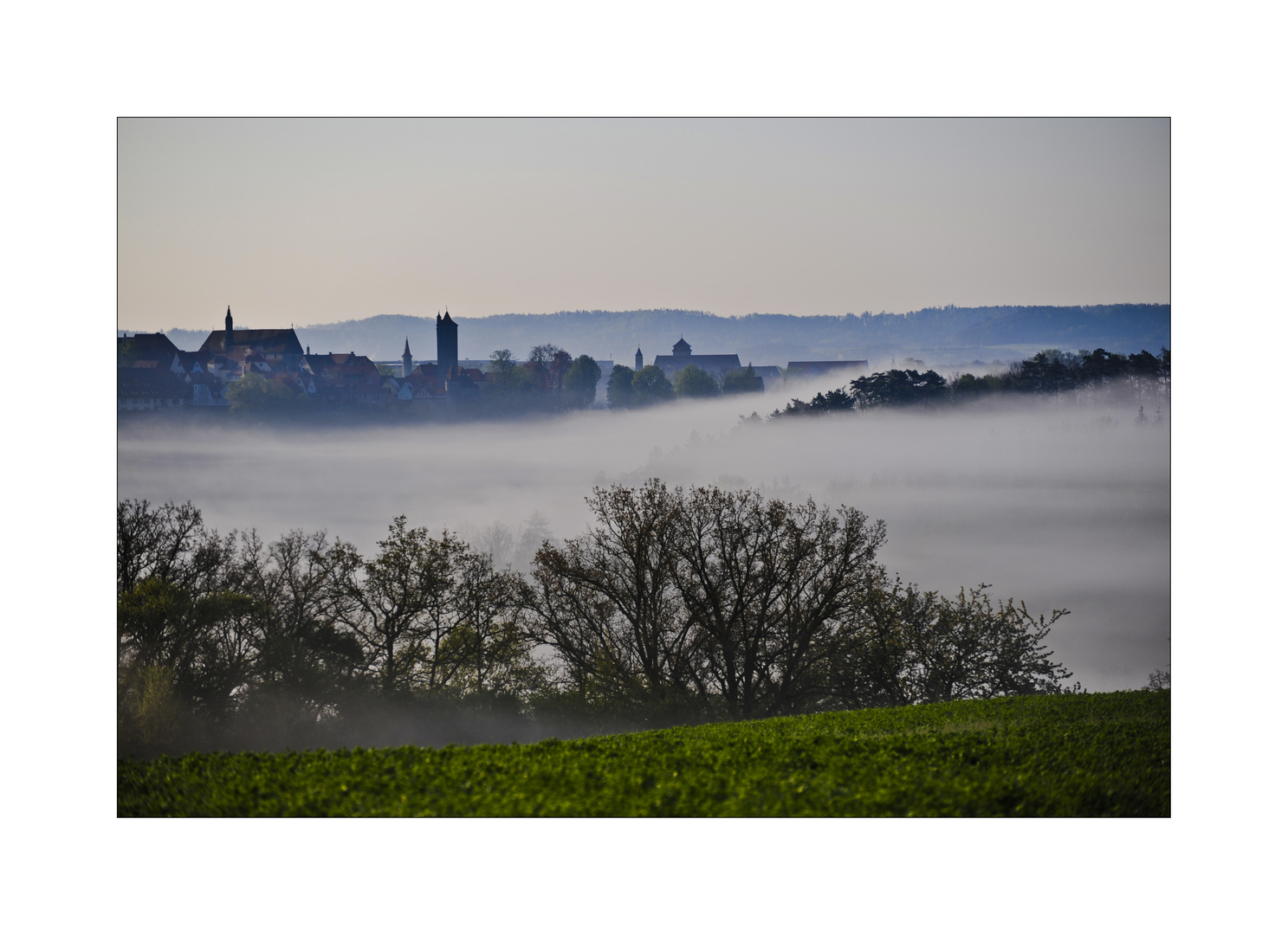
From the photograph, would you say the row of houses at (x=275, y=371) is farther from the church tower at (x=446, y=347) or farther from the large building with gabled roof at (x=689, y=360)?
the large building with gabled roof at (x=689, y=360)

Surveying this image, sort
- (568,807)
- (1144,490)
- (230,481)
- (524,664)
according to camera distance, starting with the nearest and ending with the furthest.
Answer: (568,807) < (1144,490) < (230,481) < (524,664)

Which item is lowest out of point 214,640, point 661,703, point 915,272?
point 661,703

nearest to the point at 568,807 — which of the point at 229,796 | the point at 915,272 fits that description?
the point at 229,796

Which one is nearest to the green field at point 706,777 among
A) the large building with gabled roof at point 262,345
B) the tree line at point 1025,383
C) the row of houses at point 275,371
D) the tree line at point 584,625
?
the tree line at point 584,625

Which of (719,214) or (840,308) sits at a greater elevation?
(719,214)

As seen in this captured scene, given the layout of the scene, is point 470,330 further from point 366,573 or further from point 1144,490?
point 1144,490
